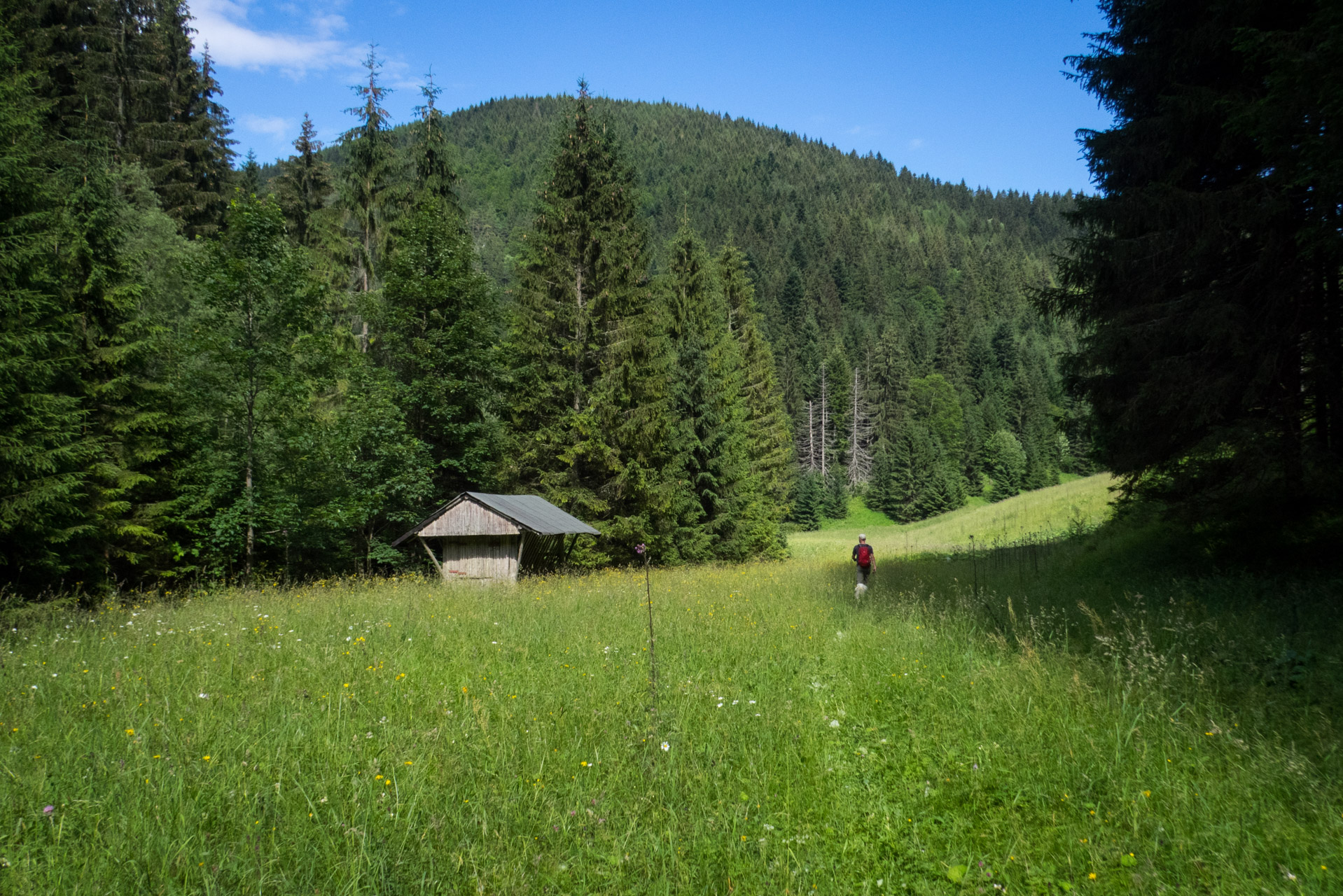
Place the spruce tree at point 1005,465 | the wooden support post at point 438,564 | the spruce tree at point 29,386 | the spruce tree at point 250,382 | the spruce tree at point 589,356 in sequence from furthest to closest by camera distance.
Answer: the spruce tree at point 1005,465 < the spruce tree at point 589,356 < the spruce tree at point 250,382 < the wooden support post at point 438,564 < the spruce tree at point 29,386

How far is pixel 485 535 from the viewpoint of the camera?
15.2 metres

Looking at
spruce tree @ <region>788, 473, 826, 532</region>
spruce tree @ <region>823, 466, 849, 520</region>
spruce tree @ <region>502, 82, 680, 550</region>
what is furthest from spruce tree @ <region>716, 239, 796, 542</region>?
spruce tree @ <region>823, 466, 849, 520</region>

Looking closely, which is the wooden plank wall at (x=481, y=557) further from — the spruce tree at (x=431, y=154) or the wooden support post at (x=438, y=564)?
the spruce tree at (x=431, y=154)

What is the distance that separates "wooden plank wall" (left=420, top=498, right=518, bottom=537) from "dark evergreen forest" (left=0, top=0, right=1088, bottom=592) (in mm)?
3773

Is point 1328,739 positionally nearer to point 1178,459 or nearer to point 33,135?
point 1178,459

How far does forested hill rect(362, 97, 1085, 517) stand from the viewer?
231 ft

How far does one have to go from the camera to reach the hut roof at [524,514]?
1462 centimetres

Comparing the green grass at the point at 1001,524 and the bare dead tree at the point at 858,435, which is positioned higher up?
the bare dead tree at the point at 858,435

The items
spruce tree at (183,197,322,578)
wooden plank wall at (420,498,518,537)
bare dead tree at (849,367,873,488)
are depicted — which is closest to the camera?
wooden plank wall at (420,498,518,537)

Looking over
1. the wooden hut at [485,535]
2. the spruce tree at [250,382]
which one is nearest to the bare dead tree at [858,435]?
the wooden hut at [485,535]

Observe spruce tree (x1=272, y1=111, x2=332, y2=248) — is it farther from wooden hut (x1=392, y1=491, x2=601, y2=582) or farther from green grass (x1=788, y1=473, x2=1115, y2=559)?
green grass (x1=788, y1=473, x2=1115, y2=559)

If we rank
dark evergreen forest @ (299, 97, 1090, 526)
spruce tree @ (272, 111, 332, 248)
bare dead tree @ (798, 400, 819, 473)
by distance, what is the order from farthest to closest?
bare dead tree @ (798, 400, 819, 473), dark evergreen forest @ (299, 97, 1090, 526), spruce tree @ (272, 111, 332, 248)

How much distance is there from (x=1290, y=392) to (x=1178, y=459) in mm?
1711

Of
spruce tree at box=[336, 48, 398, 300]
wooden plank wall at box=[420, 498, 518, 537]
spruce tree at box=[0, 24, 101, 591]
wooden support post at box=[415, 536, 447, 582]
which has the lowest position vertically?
wooden support post at box=[415, 536, 447, 582]
